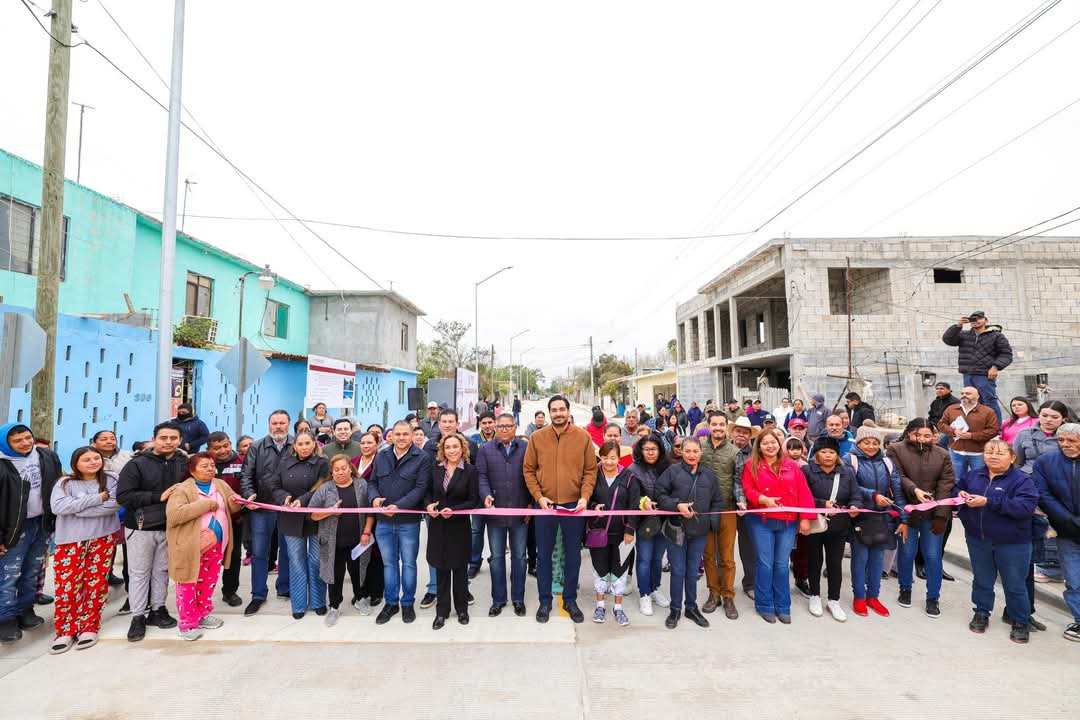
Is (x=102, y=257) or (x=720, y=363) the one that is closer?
(x=102, y=257)

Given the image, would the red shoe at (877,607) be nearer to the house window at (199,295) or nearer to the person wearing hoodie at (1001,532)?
the person wearing hoodie at (1001,532)

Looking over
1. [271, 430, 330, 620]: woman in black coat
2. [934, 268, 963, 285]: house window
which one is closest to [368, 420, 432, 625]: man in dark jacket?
[271, 430, 330, 620]: woman in black coat

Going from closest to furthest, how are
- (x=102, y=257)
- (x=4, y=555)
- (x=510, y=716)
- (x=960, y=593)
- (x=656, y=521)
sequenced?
(x=510, y=716), (x=4, y=555), (x=656, y=521), (x=960, y=593), (x=102, y=257)

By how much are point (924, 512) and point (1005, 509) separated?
75cm

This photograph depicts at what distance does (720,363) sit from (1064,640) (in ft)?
71.9

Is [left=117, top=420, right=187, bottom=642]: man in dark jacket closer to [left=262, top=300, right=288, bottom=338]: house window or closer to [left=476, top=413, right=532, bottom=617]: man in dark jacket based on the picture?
[left=476, top=413, right=532, bottom=617]: man in dark jacket

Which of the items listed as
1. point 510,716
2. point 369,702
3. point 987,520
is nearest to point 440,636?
point 369,702

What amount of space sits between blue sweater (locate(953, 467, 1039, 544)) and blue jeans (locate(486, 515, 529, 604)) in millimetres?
4032

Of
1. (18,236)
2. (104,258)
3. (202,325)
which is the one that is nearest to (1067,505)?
(18,236)

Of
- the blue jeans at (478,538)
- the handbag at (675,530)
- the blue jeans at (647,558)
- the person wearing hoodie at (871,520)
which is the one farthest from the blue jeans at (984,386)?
the blue jeans at (478,538)

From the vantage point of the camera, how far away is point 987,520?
434 cm

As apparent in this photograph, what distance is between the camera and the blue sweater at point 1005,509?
4.14 meters

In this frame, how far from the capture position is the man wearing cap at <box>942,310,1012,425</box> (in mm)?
7551

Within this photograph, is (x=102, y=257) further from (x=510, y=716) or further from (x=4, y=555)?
(x=510, y=716)
